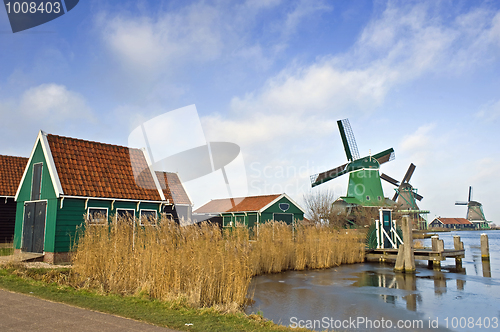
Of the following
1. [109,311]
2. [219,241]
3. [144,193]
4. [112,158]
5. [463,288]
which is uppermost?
[112,158]

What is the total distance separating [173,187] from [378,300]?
1529cm

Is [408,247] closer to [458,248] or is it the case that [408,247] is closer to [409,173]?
[458,248]

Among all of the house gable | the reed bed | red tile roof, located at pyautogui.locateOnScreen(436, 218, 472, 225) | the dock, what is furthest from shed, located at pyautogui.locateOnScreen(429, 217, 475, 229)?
the reed bed

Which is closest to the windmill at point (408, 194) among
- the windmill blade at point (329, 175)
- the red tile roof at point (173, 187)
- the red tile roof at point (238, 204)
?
the windmill blade at point (329, 175)

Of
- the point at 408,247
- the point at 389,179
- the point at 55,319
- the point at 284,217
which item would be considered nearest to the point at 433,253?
the point at 408,247

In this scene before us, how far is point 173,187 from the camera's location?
2261 cm

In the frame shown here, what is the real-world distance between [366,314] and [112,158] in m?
12.8

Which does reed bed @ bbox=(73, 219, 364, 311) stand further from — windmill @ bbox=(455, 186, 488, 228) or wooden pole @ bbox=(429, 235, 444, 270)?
windmill @ bbox=(455, 186, 488, 228)

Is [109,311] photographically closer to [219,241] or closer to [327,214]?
[219,241]

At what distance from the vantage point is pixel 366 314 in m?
8.44

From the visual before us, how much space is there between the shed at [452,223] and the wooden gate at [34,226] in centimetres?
12118

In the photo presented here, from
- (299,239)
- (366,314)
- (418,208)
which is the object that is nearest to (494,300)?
(366,314)

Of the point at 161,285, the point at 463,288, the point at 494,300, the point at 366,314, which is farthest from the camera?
the point at 463,288

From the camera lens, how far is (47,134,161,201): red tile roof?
14219mm
